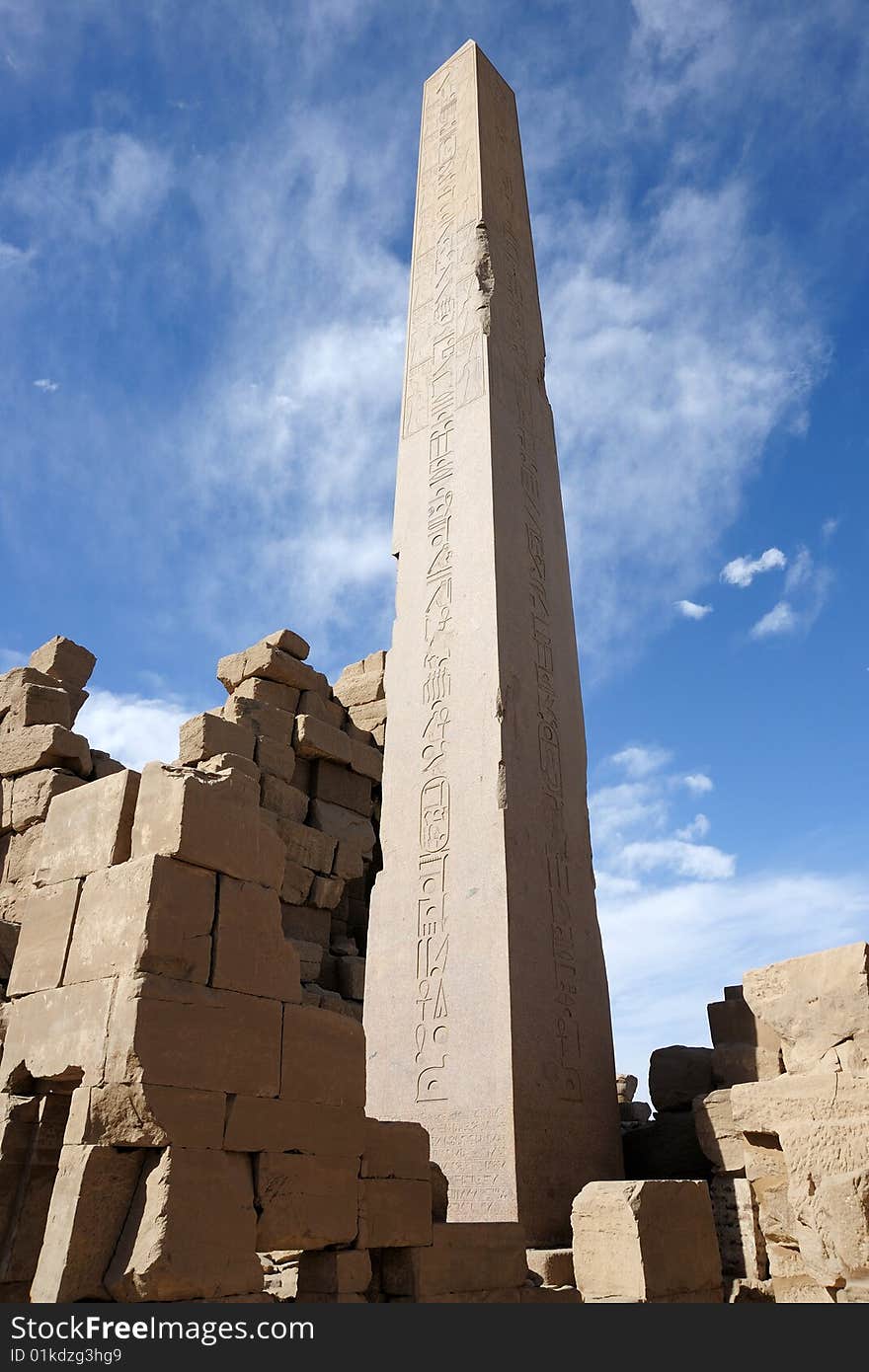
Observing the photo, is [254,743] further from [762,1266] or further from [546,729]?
[762,1266]

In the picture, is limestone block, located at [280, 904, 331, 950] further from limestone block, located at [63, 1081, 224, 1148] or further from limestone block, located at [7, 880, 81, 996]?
limestone block, located at [63, 1081, 224, 1148]

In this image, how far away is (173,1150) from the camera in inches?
130

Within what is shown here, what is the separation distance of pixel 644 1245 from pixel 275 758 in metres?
5.12

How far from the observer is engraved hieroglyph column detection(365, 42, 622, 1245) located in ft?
17.0

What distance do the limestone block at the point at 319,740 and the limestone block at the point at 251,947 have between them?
4.86 meters

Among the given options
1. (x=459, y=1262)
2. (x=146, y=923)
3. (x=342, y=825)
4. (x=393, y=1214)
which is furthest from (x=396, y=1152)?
(x=342, y=825)

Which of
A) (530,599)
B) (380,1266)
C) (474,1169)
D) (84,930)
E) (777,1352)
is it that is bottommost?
(777,1352)

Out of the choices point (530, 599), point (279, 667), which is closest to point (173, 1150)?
point (530, 599)

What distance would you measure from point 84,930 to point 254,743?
4906mm

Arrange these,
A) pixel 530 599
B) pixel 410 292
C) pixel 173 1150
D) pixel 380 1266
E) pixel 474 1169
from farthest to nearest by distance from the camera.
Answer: pixel 410 292, pixel 530 599, pixel 474 1169, pixel 380 1266, pixel 173 1150

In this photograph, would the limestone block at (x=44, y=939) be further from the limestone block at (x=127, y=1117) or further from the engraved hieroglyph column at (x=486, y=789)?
the engraved hieroglyph column at (x=486, y=789)

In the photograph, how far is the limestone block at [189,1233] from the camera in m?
A: 3.15

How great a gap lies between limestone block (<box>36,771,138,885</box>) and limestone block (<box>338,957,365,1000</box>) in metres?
4.49

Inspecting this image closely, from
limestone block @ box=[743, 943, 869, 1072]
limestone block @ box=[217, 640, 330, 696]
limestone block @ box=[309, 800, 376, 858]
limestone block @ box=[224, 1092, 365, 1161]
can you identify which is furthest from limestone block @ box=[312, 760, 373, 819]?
limestone block @ box=[224, 1092, 365, 1161]
